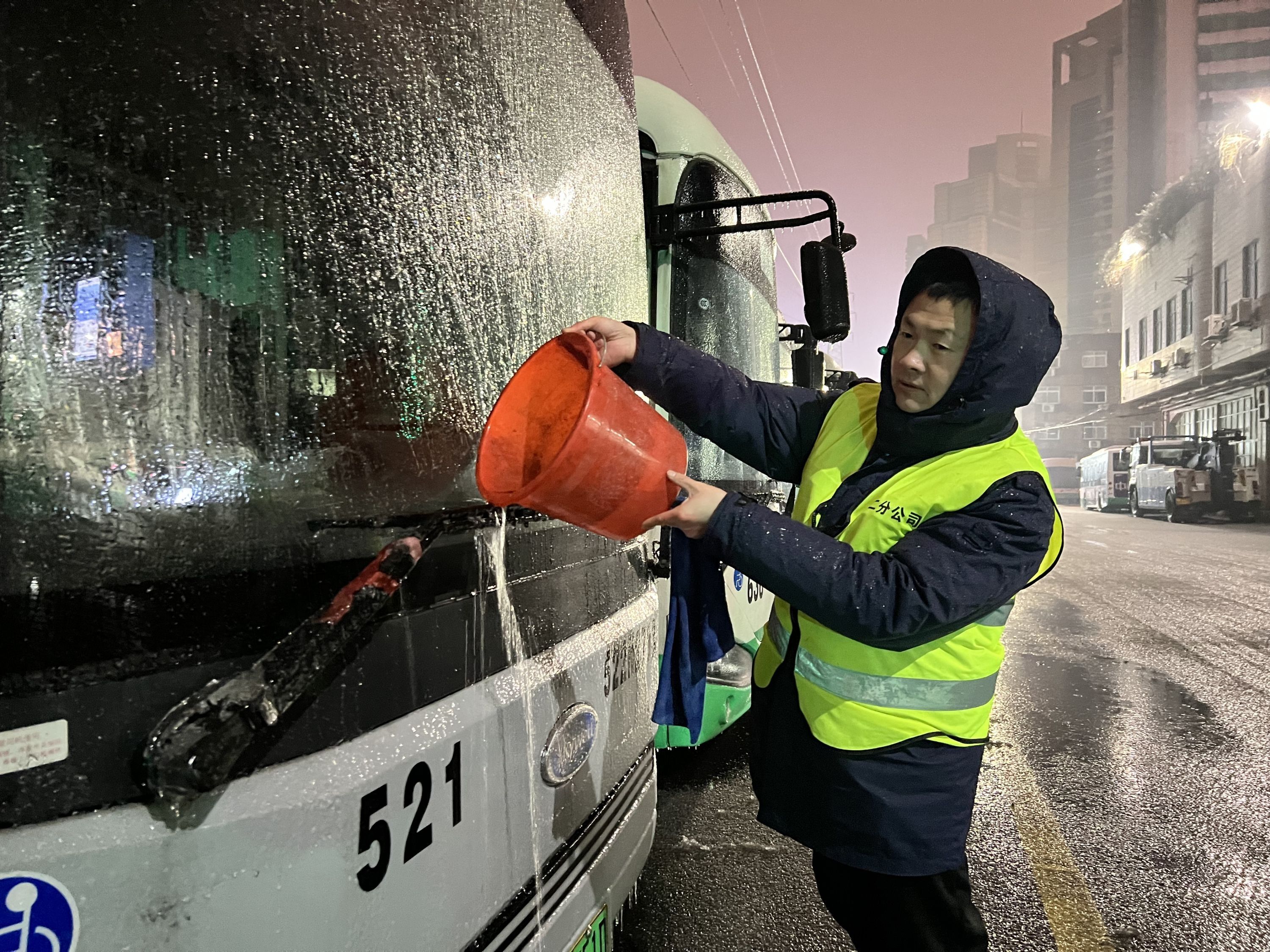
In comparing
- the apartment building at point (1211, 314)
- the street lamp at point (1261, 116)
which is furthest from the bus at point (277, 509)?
the street lamp at point (1261, 116)

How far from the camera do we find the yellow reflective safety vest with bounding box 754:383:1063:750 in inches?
58.7

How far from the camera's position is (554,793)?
1.59 m

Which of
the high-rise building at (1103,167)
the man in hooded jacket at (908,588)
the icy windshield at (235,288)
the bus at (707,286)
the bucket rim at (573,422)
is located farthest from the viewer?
the high-rise building at (1103,167)

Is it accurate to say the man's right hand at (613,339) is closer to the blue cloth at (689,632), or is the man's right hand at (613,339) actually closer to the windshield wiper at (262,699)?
the blue cloth at (689,632)

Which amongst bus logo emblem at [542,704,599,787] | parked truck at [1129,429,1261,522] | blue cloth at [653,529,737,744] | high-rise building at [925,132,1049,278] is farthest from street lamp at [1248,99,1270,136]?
high-rise building at [925,132,1049,278]

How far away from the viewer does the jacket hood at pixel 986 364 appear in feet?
4.66

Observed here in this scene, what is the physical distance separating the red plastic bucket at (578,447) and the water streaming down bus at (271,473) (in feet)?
0.31

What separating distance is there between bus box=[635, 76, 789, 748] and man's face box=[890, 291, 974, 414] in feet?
5.12

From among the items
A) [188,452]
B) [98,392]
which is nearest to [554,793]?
[188,452]

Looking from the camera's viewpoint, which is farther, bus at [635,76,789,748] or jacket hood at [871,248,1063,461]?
bus at [635,76,789,748]

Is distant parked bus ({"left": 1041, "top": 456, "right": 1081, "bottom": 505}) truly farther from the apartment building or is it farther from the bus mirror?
the bus mirror

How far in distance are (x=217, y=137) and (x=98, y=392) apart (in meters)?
0.44

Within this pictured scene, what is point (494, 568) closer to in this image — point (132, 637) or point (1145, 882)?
point (132, 637)

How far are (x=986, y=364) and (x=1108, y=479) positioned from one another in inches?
1240
